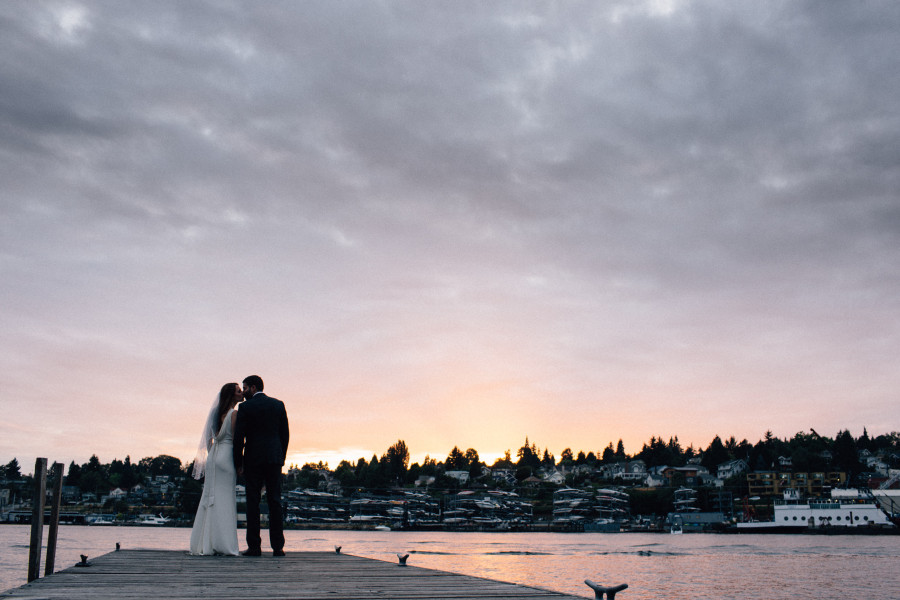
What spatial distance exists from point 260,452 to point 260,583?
4.52 metres

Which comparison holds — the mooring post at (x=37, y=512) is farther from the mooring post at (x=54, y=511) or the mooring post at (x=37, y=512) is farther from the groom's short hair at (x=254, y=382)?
the groom's short hair at (x=254, y=382)

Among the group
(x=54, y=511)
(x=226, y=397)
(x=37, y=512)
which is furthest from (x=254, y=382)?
(x=54, y=511)

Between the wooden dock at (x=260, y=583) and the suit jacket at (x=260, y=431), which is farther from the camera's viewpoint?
the suit jacket at (x=260, y=431)

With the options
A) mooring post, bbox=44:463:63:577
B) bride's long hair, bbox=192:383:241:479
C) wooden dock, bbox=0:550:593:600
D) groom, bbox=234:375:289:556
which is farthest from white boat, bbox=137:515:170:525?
wooden dock, bbox=0:550:593:600

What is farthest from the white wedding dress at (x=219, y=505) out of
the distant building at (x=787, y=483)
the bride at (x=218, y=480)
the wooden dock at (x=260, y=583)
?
the distant building at (x=787, y=483)

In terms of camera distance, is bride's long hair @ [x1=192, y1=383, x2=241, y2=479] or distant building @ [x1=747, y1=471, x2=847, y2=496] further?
distant building @ [x1=747, y1=471, x2=847, y2=496]

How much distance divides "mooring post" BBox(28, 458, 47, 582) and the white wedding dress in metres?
3.55

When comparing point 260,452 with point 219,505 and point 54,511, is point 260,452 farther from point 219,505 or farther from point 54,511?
point 54,511

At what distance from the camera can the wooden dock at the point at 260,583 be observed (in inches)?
199

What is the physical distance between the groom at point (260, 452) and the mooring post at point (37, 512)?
161 inches

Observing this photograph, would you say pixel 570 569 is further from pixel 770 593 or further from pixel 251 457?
pixel 251 457

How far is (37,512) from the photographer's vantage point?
497 inches

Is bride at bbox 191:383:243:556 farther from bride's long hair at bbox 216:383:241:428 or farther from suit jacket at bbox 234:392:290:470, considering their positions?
suit jacket at bbox 234:392:290:470

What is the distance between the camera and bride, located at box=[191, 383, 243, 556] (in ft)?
33.5
